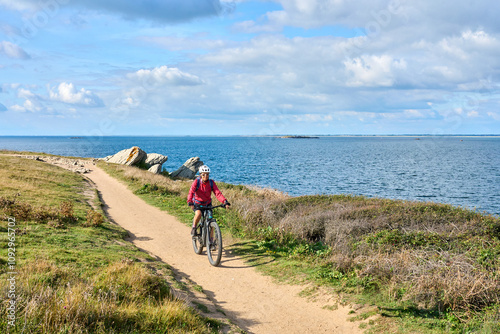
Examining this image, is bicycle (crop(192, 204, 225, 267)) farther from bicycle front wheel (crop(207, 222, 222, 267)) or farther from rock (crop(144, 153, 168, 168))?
rock (crop(144, 153, 168, 168))

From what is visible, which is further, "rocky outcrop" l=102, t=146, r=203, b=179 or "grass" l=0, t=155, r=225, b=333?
"rocky outcrop" l=102, t=146, r=203, b=179

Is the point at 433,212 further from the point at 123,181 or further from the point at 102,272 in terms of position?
the point at 123,181

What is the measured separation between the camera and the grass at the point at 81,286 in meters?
5.07

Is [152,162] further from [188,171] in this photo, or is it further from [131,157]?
[188,171]

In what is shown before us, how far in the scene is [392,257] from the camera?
8.70 m

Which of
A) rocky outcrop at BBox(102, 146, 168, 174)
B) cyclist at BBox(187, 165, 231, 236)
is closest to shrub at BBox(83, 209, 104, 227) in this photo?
cyclist at BBox(187, 165, 231, 236)

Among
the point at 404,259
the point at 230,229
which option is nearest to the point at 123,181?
the point at 230,229

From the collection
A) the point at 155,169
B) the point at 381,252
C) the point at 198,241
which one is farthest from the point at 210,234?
the point at 155,169

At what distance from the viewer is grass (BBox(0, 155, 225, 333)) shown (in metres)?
5.07

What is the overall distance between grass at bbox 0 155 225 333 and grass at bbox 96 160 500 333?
A: 3.74m

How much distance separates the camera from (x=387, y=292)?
7.87m

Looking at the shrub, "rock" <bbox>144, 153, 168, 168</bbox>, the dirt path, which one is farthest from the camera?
"rock" <bbox>144, 153, 168, 168</bbox>

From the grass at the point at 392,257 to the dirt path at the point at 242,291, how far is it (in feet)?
2.04

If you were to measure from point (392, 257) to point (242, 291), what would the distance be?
4079 millimetres
